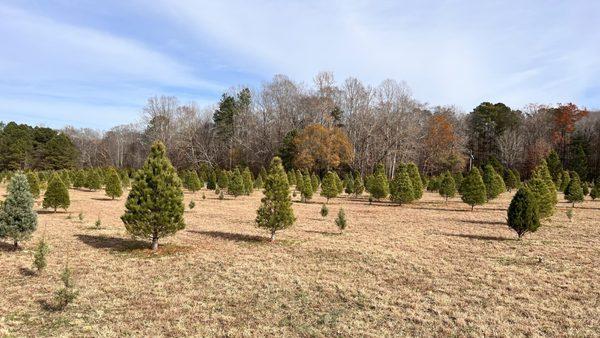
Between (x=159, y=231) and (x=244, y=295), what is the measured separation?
5.31 metres

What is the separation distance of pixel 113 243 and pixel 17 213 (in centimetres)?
331

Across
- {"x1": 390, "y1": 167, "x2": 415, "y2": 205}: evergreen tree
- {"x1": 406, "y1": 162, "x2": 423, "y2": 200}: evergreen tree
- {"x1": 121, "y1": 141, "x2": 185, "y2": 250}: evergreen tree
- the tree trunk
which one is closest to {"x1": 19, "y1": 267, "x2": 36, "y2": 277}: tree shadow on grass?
{"x1": 121, "y1": 141, "x2": 185, "y2": 250}: evergreen tree

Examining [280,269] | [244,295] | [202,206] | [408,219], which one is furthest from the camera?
[202,206]

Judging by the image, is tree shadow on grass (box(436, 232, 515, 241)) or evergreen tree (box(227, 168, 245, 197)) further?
evergreen tree (box(227, 168, 245, 197))

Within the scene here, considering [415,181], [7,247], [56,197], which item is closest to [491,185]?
[415,181]

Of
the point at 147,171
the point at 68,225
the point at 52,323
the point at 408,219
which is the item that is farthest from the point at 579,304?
the point at 68,225

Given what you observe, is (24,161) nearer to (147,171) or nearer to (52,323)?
(147,171)

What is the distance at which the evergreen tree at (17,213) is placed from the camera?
12992mm

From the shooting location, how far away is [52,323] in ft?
26.3

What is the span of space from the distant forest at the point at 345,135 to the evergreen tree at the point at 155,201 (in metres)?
40.1

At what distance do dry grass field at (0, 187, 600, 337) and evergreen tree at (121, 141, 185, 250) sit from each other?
0.89 meters

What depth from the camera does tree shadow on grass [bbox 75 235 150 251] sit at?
14.6 meters

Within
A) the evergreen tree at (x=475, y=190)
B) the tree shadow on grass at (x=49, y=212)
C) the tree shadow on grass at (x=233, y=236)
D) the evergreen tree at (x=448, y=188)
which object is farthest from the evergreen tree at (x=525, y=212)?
the tree shadow on grass at (x=49, y=212)

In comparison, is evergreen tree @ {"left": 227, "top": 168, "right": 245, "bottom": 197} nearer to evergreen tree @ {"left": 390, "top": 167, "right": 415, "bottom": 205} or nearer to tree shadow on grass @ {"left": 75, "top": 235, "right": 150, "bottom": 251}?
evergreen tree @ {"left": 390, "top": 167, "right": 415, "bottom": 205}
